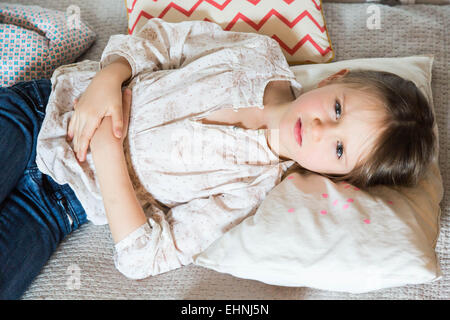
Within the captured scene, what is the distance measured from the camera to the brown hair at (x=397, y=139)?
33.2 inches

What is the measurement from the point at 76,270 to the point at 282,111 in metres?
0.67

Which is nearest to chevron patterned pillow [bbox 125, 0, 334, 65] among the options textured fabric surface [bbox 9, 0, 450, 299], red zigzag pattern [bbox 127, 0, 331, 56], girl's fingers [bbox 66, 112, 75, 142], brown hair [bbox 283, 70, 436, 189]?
red zigzag pattern [bbox 127, 0, 331, 56]

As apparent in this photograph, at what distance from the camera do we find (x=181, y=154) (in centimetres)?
97

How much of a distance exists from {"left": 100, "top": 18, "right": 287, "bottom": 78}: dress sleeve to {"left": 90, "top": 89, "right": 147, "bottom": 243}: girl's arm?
0.22 metres

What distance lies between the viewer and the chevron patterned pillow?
114cm

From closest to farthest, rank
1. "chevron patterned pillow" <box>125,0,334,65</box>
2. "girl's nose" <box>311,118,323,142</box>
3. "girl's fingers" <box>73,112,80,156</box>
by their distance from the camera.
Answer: "girl's nose" <box>311,118,323,142</box> < "girl's fingers" <box>73,112,80,156</box> < "chevron patterned pillow" <box>125,0,334,65</box>

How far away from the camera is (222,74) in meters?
0.99

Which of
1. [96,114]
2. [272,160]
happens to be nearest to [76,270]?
[96,114]

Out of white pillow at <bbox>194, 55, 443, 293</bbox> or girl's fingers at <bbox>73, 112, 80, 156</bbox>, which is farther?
girl's fingers at <bbox>73, 112, 80, 156</bbox>

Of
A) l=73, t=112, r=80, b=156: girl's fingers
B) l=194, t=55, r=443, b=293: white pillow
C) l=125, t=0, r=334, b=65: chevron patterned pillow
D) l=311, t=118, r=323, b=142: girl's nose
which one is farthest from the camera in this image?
l=125, t=0, r=334, b=65: chevron patterned pillow

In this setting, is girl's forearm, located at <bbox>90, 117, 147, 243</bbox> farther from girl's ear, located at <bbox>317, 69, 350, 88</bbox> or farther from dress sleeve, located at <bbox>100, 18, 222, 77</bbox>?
girl's ear, located at <bbox>317, 69, 350, 88</bbox>

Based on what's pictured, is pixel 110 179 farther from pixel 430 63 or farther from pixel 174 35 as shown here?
pixel 430 63

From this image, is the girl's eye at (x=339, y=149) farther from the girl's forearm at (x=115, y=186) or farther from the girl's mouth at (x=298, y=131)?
the girl's forearm at (x=115, y=186)

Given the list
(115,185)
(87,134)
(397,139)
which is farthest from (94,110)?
(397,139)
